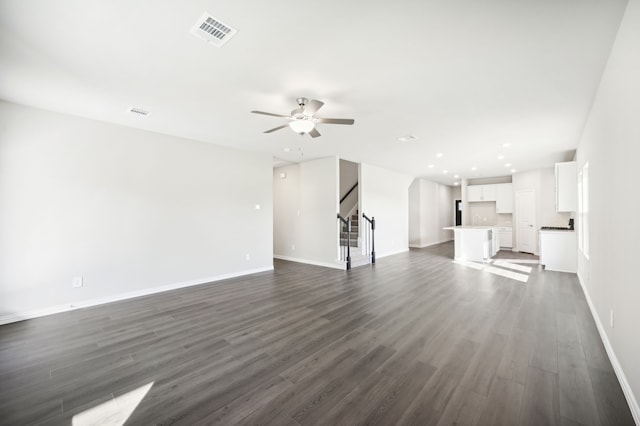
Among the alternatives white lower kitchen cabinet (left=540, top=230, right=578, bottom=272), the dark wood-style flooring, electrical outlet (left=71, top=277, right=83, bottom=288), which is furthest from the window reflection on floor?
electrical outlet (left=71, top=277, right=83, bottom=288)

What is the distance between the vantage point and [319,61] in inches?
94.8

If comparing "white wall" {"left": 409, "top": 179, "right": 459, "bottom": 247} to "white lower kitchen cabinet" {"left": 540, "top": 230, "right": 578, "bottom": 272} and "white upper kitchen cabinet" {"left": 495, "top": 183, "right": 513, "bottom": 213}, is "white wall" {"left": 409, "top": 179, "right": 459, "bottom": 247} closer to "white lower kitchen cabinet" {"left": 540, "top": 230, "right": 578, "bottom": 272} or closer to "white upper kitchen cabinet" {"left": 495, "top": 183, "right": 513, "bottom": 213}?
"white upper kitchen cabinet" {"left": 495, "top": 183, "right": 513, "bottom": 213}

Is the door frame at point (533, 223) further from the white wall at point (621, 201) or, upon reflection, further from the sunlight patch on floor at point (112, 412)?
the sunlight patch on floor at point (112, 412)

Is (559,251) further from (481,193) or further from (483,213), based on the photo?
(483,213)

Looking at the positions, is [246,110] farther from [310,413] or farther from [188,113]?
[310,413]

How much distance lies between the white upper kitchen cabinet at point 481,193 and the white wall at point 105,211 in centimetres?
893

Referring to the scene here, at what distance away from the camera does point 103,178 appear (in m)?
3.95

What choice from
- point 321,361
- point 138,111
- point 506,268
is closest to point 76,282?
point 138,111

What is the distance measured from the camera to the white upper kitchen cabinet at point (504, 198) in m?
9.34

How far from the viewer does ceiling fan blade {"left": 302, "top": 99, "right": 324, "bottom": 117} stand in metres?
2.74

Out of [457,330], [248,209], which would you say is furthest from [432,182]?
[457,330]

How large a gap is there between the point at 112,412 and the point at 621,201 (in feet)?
13.1

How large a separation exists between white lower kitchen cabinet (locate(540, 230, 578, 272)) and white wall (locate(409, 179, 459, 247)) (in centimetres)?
427

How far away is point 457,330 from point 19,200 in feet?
18.3
